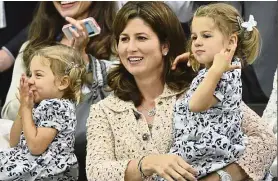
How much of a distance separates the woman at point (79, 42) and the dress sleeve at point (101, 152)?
0.81 ft

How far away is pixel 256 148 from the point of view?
2.02 metres

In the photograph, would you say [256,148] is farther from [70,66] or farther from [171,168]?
[70,66]

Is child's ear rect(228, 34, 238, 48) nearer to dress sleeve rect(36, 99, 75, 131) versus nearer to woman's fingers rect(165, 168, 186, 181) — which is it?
woman's fingers rect(165, 168, 186, 181)

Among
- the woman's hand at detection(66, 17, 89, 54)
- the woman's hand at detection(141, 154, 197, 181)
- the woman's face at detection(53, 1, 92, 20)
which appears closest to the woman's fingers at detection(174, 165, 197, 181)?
the woman's hand at detection(141, 154, 197, 181)

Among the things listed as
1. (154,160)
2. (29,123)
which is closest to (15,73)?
(29,123)

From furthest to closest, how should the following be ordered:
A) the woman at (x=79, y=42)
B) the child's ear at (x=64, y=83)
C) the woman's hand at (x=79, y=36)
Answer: the woman's hand at (x=79, y=36)
the woman at (x=79, y=42)
the child's ear at (x=64, y=83)

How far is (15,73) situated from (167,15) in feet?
2.70

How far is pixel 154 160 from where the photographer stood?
1907 mm

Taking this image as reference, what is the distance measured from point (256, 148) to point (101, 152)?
0.46 m

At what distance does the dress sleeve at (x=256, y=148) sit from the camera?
1.99m

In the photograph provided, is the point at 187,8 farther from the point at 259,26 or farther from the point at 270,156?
the point at 270,156

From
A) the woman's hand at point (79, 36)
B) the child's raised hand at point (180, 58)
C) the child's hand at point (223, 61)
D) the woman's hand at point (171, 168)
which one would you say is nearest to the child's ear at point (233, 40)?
the child's hand at point (223, 61)

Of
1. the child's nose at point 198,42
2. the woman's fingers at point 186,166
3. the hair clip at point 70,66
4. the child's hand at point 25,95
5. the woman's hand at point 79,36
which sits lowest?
the woman's fingers at point 186,166

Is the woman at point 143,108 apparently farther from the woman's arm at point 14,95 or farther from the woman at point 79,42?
the woman's arm at point 14,95
